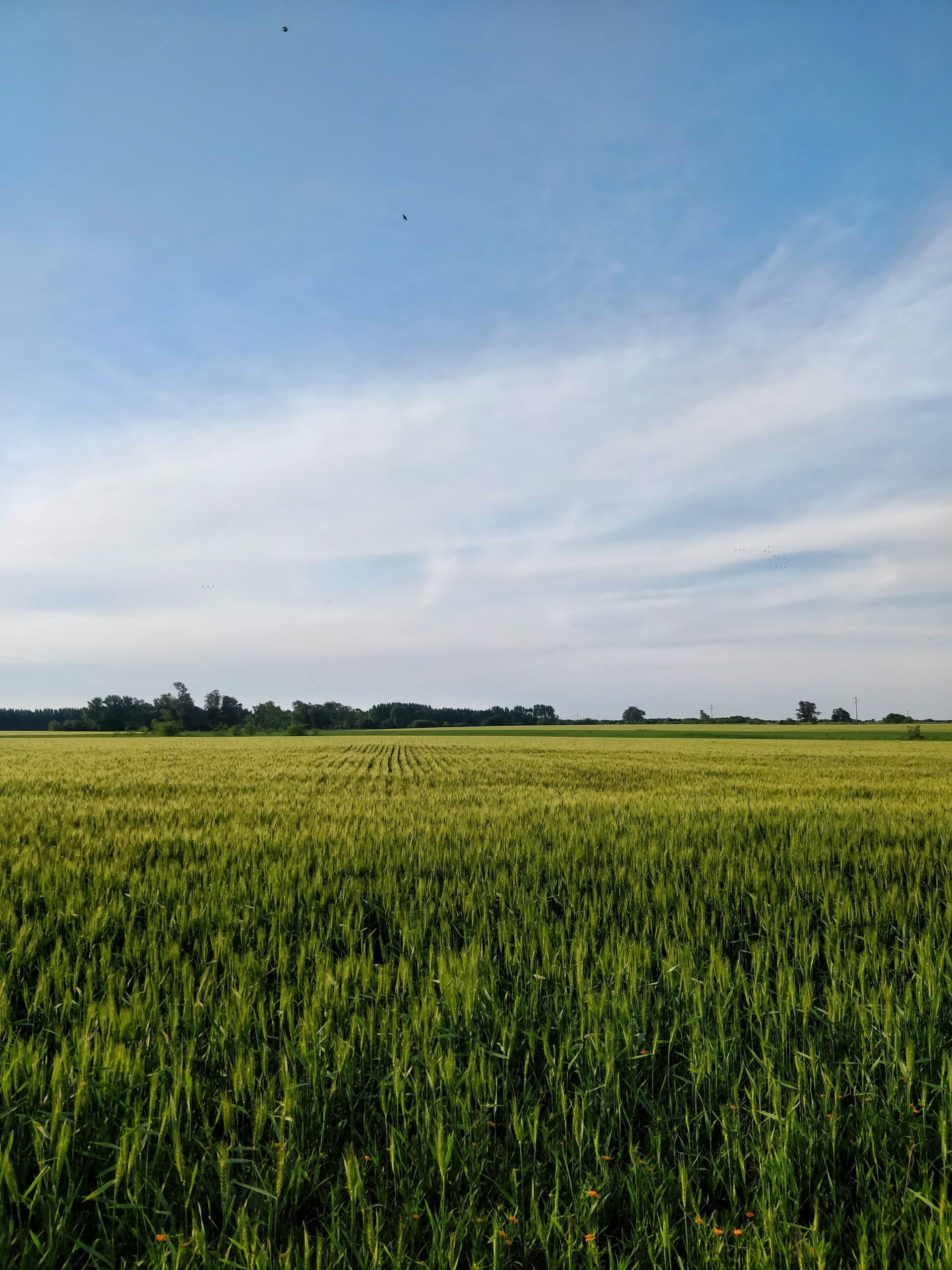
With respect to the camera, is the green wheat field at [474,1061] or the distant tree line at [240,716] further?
the distant tree line at [240,716]

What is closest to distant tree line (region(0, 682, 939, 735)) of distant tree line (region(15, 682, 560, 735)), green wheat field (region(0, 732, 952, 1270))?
distant tree line (region(15, 682, 560, 735))

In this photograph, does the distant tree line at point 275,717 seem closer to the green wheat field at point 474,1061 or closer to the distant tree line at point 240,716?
the distant tree line at point 240,716

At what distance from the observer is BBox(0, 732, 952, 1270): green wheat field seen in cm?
180

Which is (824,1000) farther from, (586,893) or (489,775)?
(489,775)

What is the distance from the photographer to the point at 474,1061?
95.5 inches

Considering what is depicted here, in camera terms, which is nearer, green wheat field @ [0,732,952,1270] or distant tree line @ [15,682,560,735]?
green wheat field @ [0,732,952,1270]

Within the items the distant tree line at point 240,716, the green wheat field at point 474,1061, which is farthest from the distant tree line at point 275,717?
the green wheat field at point 474,1061

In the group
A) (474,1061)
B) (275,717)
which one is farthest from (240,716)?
(474,1061)

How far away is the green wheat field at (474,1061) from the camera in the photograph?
1803mm

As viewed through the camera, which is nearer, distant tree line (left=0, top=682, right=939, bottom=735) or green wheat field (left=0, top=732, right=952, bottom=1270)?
green wheat field (left=0, top=732, right=952, bottom=1270)

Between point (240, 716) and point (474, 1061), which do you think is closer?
point (474, 1061)

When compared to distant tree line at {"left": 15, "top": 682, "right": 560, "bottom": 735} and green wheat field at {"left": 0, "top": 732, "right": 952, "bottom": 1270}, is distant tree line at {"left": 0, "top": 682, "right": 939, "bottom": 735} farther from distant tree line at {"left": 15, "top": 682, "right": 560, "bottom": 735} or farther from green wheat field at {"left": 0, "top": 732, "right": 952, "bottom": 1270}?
green wheat field at {"left": 0, "top": 732, "right": 952, "bottom": 1270}

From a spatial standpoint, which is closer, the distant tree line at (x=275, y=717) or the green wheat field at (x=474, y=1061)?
the green wheat field at (x=474, y=1061)

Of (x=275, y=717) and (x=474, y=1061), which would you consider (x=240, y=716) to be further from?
(x=474, y=1061)
